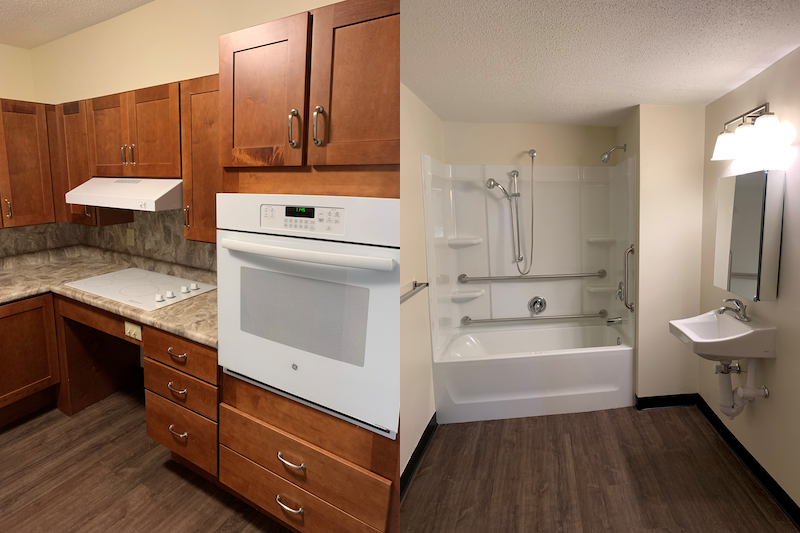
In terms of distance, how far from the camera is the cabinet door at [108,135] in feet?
6.66

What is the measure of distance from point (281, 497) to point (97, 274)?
1.82 metres

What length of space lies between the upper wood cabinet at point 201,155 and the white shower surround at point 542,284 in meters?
1.29

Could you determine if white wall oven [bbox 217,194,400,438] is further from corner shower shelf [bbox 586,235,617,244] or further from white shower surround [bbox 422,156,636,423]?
corner shower shelf [bbox 586,235,617,244]

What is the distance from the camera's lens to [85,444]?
2.06 metres

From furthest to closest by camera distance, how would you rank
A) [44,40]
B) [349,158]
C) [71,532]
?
[44,40] → [71,532] → [349,158]

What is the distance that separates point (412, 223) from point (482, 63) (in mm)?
318

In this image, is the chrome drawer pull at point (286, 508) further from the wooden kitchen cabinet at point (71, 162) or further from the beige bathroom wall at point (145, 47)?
the wooden kitchen cabinet at point (71, 162)

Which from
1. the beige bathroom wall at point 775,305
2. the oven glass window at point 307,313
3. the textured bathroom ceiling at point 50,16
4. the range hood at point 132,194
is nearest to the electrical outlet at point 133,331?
the range hood at point 132,194

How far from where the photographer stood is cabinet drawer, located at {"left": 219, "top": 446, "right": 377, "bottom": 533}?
1260 mm

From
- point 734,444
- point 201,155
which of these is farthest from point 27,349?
point 734,444

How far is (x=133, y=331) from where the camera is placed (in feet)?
5.91

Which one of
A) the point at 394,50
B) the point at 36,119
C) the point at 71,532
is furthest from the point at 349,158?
the point at 36,119

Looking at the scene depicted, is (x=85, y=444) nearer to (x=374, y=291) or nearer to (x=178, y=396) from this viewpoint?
(x=178, y=396)

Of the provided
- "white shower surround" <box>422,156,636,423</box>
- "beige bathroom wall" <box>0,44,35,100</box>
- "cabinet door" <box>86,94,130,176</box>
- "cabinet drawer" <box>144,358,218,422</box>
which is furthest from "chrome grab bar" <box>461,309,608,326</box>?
"beige bathroom wall" <box>0,44,35,100</box>
